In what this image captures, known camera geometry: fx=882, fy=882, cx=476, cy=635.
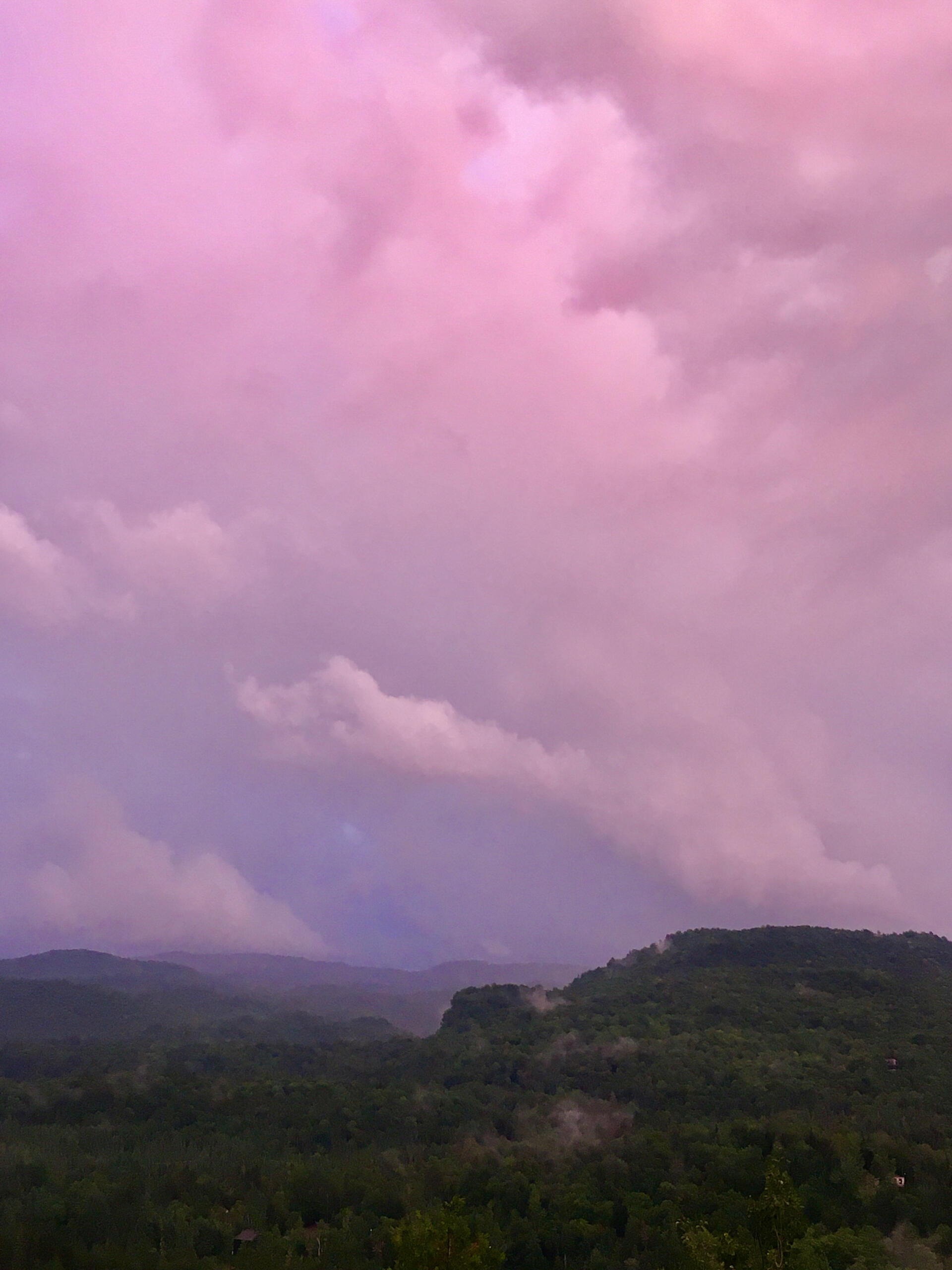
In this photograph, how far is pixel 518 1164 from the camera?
375ft

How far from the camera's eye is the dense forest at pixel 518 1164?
86.2 metres

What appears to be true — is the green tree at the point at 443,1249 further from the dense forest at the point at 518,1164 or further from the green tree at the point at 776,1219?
the green tree at the point at 776,1219

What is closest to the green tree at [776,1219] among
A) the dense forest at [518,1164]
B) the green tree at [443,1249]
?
the dense forest at [518,1164]

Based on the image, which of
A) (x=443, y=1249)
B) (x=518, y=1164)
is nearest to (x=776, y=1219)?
(x=443, y=1249)

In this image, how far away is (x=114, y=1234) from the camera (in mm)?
96500

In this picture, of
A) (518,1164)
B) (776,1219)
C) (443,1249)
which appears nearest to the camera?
(443,1249)

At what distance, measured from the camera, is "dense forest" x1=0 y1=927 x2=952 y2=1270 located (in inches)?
3396

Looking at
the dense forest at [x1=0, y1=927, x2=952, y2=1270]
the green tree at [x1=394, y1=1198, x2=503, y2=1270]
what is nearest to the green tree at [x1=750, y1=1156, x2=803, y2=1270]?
the dense forest at [x1=0, y1=927, x2=952, y2=1270]

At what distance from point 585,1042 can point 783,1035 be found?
1667 inches

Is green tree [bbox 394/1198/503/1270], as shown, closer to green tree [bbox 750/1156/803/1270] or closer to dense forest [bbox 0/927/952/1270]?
dense forest [bbox 0/927/952/1270]

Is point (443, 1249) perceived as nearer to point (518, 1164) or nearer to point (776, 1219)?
point (776, 1219)

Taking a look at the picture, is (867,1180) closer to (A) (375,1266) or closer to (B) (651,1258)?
(B) (651,1258)

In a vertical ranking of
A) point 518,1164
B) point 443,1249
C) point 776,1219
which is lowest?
point 518,1164

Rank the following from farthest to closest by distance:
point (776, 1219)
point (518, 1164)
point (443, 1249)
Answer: point (518, 1164) < point (776, 1219) < point (443, 1249)
